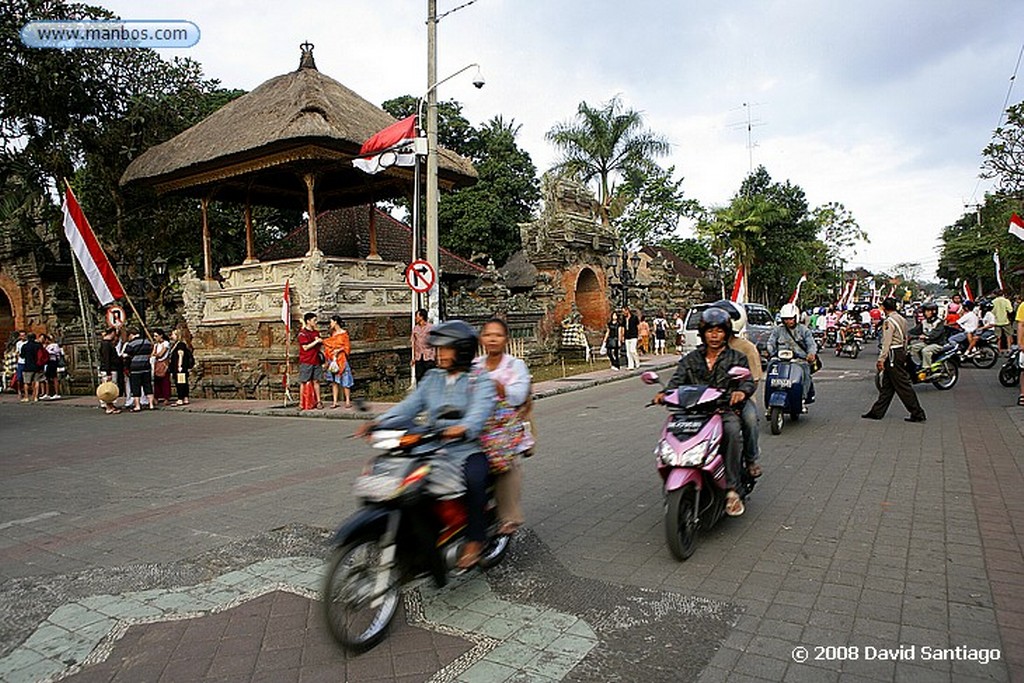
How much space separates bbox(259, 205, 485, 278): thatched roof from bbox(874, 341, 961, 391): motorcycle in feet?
45.0

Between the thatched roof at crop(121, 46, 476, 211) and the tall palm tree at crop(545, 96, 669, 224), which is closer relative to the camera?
the thatched roof at crop(121, 46, 476, 211)

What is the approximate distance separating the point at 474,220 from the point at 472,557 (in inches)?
1319

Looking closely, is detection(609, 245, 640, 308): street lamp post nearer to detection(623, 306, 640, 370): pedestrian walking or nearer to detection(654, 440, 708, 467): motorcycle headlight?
detection(623, 306, 640, 370): pedestrian walking

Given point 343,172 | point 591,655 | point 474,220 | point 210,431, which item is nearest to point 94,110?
point 343,172

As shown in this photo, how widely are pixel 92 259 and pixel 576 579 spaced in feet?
47.3

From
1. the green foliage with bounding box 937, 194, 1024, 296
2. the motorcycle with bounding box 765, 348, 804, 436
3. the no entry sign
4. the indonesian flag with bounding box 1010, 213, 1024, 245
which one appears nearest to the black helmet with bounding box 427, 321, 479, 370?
the motorcycle with bounding box 765, 348, 804, 436

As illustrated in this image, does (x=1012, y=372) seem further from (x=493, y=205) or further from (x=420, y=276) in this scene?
(x=493, y=205)

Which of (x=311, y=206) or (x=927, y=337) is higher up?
(x=311, y=206)

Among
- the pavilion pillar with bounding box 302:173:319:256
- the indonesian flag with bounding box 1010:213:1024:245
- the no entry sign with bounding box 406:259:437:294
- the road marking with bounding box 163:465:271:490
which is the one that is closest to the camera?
the road marking with bounding box 163:465:271:490

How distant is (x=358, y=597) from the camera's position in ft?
11.4

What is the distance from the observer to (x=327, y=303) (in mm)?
16016

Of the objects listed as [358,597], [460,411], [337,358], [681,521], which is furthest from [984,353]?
[358,597]

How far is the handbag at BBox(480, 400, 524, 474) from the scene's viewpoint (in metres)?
4.14

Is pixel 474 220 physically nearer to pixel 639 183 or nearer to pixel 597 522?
pixel 639 183
